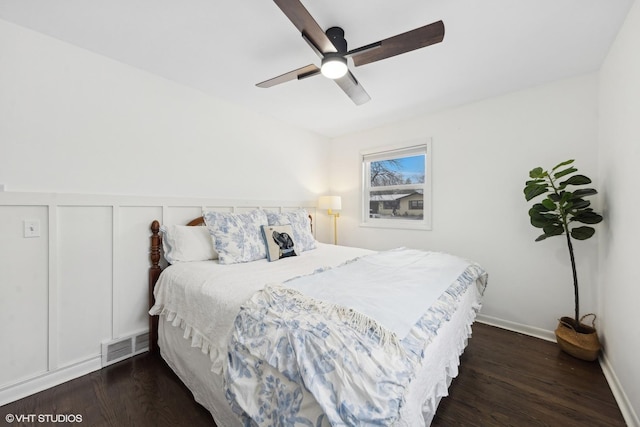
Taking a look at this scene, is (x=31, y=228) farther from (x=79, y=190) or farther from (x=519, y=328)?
(x=519, y=328)

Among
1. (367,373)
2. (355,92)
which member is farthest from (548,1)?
(367,373)

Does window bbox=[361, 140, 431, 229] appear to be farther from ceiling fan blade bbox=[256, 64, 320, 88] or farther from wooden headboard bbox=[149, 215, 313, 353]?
wooden headboard bbox=[149, 215, 313, 353]

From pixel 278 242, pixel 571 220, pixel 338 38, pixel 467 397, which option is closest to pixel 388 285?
pixel 467 397

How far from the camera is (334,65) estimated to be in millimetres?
1613

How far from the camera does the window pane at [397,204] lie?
333cm

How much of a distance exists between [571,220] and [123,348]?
12.2ft

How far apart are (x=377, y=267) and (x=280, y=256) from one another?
3.03 ft

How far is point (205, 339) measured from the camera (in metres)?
1.44

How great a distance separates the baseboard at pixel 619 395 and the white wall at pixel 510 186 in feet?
1.67

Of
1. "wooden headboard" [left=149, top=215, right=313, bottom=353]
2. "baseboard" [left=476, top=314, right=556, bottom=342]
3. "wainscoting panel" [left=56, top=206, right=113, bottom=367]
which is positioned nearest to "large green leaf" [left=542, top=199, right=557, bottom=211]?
"baseboard" [left=476, top=314, right=556, bottom=342]

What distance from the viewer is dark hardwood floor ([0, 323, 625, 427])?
1.46m

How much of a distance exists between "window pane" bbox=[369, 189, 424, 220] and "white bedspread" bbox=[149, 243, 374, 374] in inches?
61.3

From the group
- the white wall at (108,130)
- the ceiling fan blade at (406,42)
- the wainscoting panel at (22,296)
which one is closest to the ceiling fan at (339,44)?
the ceiling fan blade at (406,42)

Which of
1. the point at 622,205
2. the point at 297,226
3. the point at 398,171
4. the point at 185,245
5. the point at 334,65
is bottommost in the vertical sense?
the point at 185,245
